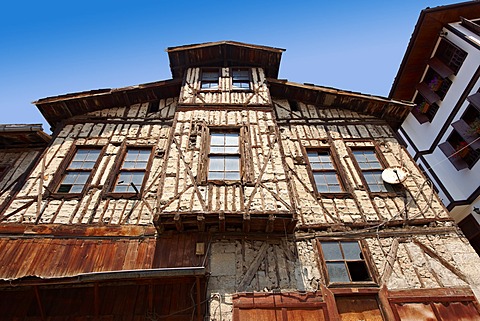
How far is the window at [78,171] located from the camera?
8.23 meters

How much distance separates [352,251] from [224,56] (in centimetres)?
903

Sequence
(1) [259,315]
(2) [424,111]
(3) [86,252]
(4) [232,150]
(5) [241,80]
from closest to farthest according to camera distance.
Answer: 1. (1) [259,315]
2. (3) [86,252]
3. (4) [232,150]
4. (5) [241,80]
5. (2) [424,111]

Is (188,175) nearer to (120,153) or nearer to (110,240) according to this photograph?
(110,240)

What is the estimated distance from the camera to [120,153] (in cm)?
926

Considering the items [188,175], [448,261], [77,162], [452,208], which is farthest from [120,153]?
[452,208]

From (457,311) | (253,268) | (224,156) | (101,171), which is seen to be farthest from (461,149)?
(101,171)

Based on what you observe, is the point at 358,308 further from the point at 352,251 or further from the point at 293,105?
the point at 293,105

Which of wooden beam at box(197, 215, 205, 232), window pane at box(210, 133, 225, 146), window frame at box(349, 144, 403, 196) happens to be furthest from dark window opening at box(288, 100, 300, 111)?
wooden beam at box(197, 215, 205, 232)

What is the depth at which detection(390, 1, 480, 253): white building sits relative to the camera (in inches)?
491

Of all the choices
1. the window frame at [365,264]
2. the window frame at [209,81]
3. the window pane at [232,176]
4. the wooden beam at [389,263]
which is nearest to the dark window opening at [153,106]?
the window frame at [209,81]

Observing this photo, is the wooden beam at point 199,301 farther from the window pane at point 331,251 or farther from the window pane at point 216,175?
the window pane at point 331,251

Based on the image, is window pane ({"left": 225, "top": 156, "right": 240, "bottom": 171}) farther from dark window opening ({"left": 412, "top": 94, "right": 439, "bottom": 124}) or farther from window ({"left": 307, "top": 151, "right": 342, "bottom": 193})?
dark window opening ({"left": 412, "top": 94, "right": 439, "bottom": 124})

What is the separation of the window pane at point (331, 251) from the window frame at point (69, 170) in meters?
6.30

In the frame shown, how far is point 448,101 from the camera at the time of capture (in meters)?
14.6
